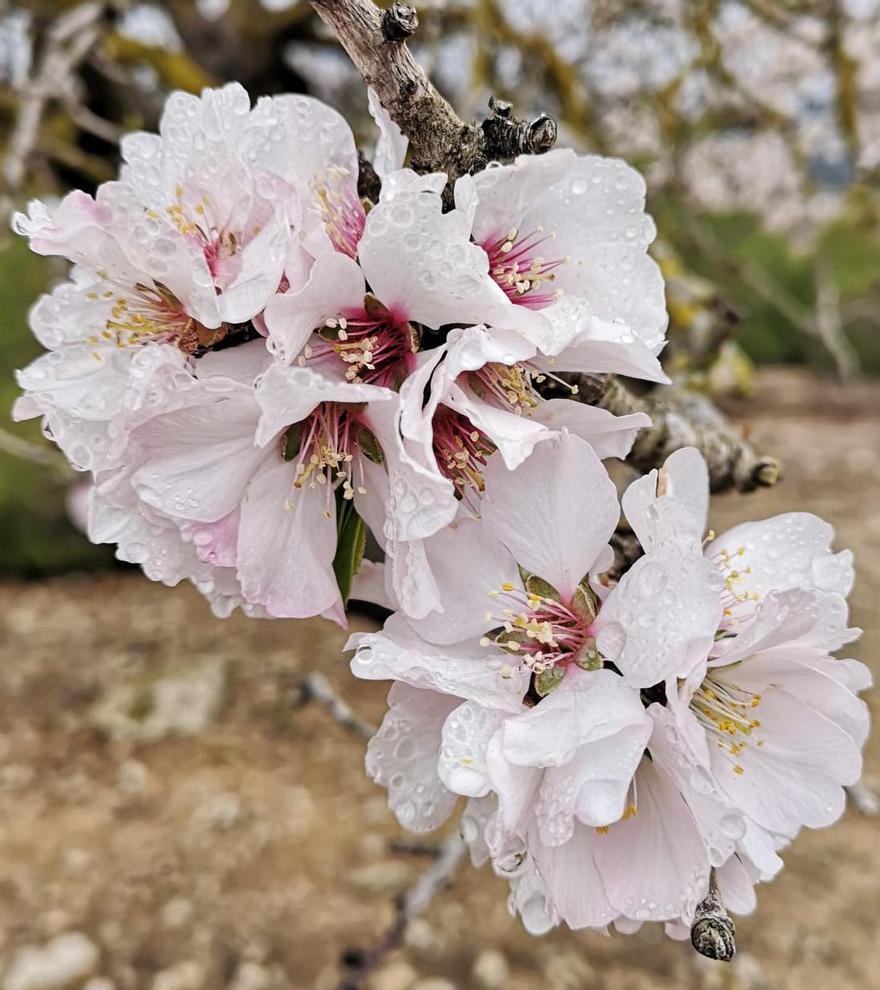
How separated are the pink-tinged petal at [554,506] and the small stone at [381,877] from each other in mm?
1469

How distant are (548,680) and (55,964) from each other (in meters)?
1.55

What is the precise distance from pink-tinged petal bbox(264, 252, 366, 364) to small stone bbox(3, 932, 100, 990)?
1.60 meters

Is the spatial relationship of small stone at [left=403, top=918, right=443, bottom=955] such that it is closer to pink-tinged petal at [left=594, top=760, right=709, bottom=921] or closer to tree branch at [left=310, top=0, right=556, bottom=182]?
pink-tinged petal at [left=594, top=760, right=709, bottom=921]

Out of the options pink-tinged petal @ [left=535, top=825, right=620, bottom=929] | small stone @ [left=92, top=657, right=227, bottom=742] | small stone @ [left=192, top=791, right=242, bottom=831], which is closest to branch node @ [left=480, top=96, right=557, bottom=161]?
pink-tinged petal @ [left=535, top=825, right=620, bottom=929]

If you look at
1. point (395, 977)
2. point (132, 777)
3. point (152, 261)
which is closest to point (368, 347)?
point (152, 261)

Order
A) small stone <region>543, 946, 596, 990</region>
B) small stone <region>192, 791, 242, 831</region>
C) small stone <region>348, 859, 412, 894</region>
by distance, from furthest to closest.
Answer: small stone <region>192, 791, 242, 831</region> → small stone <region>348, 859, 412, 894</region> → small stone <region>543, 946, 596, 990</region>

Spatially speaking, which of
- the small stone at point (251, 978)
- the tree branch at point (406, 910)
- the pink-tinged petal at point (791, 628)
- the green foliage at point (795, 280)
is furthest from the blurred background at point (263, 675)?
the green foliage at point (795, 280)

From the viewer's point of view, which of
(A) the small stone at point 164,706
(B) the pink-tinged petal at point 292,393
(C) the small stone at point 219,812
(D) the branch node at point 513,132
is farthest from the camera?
(A) the small stone at point 164,706

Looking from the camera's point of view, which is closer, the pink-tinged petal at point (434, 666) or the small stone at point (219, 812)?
the pink-tinged petal at point (434, 666)

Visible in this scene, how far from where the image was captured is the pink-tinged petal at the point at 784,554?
60cm

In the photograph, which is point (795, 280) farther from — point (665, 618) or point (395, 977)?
point (665, 618)

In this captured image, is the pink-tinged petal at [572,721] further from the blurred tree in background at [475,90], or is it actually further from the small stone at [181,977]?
the small stone at [181,977]

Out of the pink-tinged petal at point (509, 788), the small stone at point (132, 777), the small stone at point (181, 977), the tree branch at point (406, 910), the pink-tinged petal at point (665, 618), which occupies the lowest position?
the small stone at point (132, 777)

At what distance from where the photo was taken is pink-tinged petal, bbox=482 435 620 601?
0.52 m
